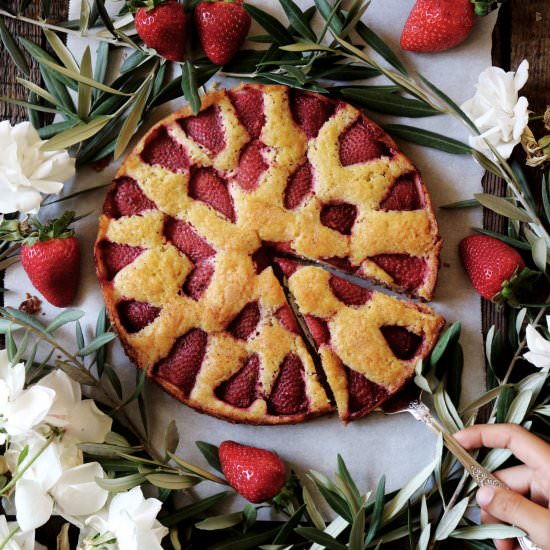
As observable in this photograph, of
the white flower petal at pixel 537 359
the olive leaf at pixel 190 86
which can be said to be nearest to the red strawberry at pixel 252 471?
the white flower petal at pixel 537 359

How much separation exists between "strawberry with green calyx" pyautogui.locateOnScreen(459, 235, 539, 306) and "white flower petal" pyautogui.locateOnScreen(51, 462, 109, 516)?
1135mm

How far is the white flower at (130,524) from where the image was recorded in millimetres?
1713

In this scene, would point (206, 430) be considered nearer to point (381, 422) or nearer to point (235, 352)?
point (235, 352)

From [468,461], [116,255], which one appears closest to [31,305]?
[116,255]

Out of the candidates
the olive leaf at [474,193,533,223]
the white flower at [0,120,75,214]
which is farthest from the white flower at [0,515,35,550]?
the olive leaf at [474,193,533,223]

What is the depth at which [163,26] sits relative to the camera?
1.87m

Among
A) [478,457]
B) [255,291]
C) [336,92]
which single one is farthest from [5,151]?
[478,457]

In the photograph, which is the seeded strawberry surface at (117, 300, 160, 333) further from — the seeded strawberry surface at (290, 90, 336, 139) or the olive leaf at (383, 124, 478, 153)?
the olive leaf at (383, 124, 478, 153)

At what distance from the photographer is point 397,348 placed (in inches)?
75.8

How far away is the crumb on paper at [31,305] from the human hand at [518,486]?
1.20 metres

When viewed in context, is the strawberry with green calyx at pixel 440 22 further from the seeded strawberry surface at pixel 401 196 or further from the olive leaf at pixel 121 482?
the olive leaf at pixel 121 482

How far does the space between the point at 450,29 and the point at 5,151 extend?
4.04 feet

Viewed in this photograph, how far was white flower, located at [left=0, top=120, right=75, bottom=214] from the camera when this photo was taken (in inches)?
70.3

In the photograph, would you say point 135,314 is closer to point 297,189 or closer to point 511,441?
point 297,189
